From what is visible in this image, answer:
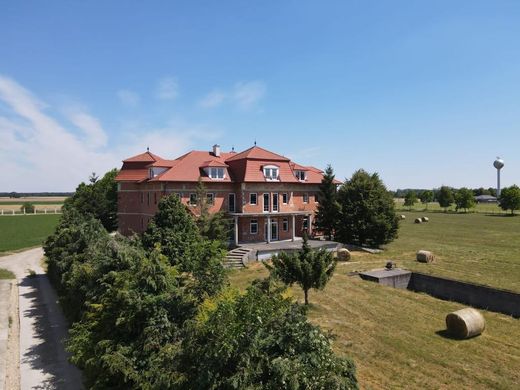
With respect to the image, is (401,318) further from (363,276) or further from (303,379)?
(303,379)

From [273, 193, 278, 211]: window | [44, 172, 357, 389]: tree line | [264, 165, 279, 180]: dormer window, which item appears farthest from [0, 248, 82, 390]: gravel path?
[264, 165, 279, 180]: dormer window

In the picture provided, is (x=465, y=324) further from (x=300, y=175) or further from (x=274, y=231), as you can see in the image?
(x=300, y=175)

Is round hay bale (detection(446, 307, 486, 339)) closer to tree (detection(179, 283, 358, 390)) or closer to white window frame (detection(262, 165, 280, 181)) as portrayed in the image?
tree (detection(179, 283, 358, 390))

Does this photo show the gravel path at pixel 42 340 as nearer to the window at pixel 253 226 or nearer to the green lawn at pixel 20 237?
the window at pixel 253 226

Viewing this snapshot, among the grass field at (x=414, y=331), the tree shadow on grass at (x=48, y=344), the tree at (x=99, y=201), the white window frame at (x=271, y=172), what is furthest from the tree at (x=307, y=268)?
the tree at (x=99, y=201)

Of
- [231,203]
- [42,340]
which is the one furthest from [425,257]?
[42,340]

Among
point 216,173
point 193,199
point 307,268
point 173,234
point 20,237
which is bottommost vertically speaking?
point 20,237

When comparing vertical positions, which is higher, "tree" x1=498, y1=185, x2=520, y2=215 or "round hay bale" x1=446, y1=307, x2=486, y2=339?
"tree" x1=498, y1=185, x2=520, y2=215
